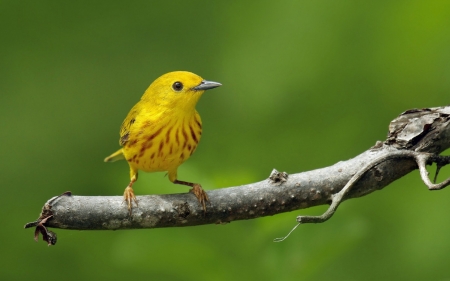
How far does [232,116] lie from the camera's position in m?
5.60

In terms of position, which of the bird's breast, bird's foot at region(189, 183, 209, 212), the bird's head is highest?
the bird's head

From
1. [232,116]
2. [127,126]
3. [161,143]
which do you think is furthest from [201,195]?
[232,116]

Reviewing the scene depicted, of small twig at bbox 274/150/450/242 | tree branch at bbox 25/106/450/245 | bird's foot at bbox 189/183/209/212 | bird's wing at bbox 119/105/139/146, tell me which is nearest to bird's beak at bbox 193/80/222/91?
bird's wing at bbox 119/105/139/146

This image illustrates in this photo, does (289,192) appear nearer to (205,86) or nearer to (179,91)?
(205,86)

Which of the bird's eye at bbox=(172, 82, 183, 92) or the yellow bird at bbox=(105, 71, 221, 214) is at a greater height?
the bird's eye at bbox=(172, 82, 183, 92)

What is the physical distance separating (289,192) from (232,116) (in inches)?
107

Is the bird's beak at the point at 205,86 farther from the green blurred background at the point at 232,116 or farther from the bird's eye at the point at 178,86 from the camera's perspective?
the green blurred background at the point at 232,116

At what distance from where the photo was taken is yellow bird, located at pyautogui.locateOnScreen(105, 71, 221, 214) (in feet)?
12.6

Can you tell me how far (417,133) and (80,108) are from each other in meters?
4.07

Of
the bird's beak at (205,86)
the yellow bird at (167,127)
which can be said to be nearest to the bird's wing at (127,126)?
the yellow bird at (167,127)

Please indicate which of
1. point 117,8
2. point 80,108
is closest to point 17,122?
point 80,108

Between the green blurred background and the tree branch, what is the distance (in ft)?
1.86

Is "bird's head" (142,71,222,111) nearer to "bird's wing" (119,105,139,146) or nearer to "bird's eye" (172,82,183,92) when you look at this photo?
"bird's eye" (172,82,183,92)

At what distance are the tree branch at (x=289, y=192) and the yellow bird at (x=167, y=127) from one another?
0.79 meters
